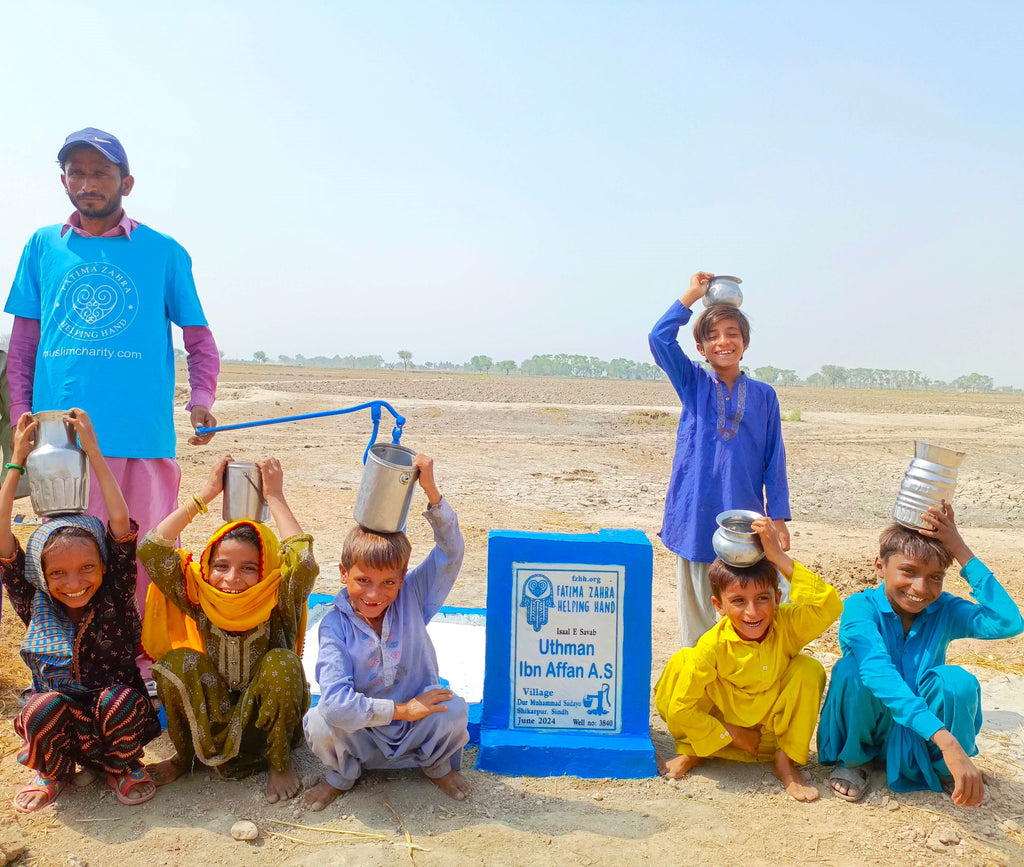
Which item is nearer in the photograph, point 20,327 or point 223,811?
point 223,811

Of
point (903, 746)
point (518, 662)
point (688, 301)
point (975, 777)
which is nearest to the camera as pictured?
point (975, 777)

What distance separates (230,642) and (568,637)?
138 centimetres

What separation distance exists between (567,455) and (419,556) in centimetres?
757

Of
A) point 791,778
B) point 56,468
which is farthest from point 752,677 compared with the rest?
point 56,468

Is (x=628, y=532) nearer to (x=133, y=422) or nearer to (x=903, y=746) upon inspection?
(x=903, y=746)

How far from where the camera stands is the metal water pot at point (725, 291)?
146 inches

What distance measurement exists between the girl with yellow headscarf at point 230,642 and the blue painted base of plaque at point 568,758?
0.81m

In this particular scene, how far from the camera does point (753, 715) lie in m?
3.37

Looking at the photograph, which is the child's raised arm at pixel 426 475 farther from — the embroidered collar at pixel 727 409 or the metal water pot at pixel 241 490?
the embroidered collar at pixel 727 409

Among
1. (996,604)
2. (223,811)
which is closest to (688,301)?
(996,604)

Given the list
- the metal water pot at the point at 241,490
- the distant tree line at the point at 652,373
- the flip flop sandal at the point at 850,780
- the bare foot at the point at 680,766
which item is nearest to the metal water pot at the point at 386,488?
the metal water pot at the point at 241,490

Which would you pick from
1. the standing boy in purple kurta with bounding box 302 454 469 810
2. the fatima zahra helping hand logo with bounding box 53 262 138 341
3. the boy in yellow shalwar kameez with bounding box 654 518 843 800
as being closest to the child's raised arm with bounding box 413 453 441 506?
the standing boy in purple kurta with bounding box 302 454 469 810

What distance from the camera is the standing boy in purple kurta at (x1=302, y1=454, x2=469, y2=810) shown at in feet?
10.0

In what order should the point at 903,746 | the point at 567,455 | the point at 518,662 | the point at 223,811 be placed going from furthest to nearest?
the point at 567,455
the point at 518,662
the point at 903,746
the point at 223,811
